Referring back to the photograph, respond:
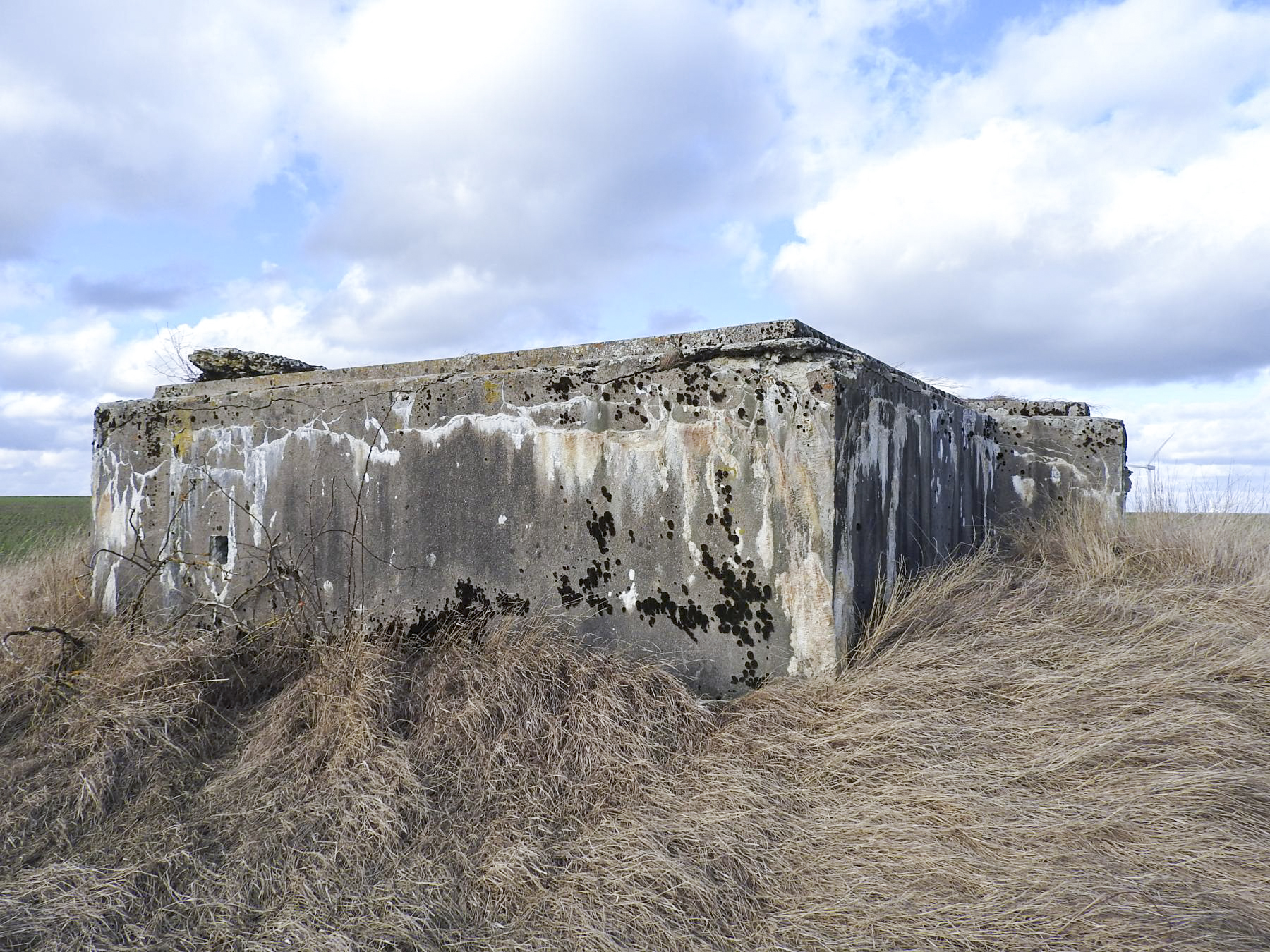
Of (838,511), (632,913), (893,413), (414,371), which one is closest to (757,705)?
(838,511)

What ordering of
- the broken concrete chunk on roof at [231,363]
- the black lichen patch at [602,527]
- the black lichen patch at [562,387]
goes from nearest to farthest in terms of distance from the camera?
the black lichen patch at [602,527] → the black lichen patch at [562,387] → the broken concrete chunk on roof at [231,363]

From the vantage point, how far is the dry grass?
217 centimetres

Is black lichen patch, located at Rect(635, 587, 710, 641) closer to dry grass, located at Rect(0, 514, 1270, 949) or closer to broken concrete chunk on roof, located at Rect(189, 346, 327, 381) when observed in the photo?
dry grass, located at Rect(0, 514, 1270, 949)

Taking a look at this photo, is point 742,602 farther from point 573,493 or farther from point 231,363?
point 231,363

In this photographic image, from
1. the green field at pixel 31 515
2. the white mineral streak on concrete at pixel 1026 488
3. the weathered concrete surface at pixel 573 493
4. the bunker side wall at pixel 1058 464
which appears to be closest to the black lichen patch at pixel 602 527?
the weathered concrete surface at pixel 573 493

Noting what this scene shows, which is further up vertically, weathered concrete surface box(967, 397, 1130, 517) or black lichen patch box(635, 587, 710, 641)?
weathered concrete surface box(967, 397, 1130, 517)

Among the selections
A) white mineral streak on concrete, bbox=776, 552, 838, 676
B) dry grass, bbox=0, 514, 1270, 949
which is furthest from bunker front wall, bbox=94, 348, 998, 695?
dry grass, bbox=0, 514, 1270, 949

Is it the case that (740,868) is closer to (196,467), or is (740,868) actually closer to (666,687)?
(666,687)

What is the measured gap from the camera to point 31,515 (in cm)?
2105

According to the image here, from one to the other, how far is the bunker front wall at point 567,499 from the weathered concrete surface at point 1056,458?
100 cm

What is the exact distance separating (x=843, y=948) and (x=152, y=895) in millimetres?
1888

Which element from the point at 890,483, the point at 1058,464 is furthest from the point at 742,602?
the point at 1058,464

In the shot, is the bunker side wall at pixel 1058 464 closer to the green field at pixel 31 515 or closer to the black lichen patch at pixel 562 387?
the black lichen patch at pixel 562 387

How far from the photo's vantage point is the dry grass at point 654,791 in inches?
85.4
